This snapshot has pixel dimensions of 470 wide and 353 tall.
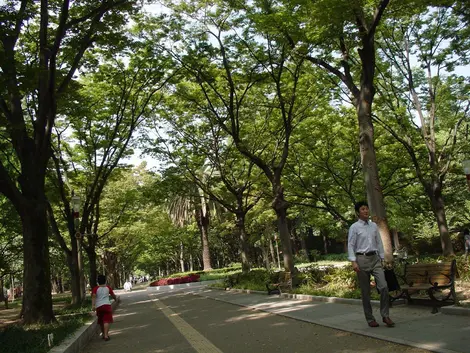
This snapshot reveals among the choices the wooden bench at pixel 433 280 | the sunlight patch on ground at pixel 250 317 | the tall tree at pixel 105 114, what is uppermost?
the tall tree at pixel 105 114

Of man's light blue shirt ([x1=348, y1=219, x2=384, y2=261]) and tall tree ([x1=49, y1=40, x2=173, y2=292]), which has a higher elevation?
tall tree ([x1=49, y1=40, x2=173, y2=292])

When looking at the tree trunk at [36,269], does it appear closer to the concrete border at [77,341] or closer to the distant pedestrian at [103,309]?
the concrete border at [77,341]

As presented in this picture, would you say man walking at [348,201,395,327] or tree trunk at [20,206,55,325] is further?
tree trunk at [20,206,55,325]

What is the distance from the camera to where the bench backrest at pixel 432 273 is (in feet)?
24.3

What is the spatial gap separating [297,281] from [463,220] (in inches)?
888

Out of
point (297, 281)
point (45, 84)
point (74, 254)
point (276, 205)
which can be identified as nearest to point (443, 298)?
point (297, 281)

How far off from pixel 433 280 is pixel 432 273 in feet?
0.42

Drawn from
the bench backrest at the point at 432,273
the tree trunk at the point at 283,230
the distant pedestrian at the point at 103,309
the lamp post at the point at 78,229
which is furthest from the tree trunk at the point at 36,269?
the bench backrest at the point at 432,273

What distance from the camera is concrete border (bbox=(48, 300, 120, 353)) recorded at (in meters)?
6.95

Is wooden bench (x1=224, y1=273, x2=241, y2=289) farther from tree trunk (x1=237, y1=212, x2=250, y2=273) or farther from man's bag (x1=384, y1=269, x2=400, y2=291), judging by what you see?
man's bag (x1=384, y1=269, x2=400, y2=291)

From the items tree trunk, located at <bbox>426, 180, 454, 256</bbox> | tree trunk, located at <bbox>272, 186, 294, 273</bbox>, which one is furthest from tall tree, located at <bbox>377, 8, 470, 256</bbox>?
tree trunk, located at <bbox>272, 186, 294, 273</bbox>

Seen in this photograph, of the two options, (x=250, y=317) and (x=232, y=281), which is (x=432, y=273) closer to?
(x=250, y=317)

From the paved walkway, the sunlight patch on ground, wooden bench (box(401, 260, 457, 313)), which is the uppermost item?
wooden bench (box(401, 260, 457, 313))

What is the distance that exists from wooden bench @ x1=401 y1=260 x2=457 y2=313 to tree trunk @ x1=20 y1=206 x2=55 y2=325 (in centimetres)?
842
